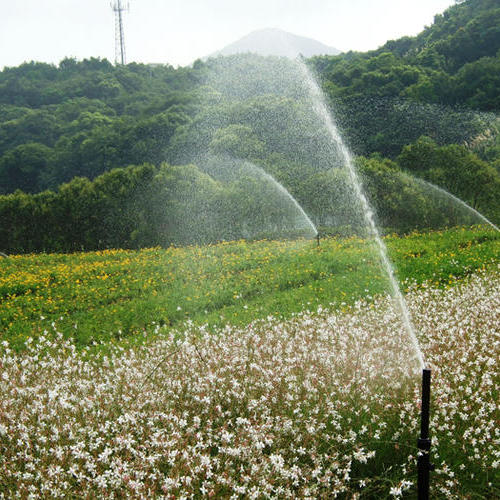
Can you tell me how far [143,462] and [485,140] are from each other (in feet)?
134

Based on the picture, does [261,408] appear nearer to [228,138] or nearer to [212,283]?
[212,283]

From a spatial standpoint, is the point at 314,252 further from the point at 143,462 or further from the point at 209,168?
the point at 209,168

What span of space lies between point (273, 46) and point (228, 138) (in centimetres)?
3710

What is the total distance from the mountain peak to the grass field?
189 ft

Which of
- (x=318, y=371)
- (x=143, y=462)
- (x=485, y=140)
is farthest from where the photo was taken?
(x=485, y=140)

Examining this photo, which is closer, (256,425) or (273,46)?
(256,425)

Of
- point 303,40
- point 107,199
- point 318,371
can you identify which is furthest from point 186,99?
point 318,371

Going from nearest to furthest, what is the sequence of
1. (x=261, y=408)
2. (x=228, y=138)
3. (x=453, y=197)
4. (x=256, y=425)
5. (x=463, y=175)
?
(x=256, y=425), (x=261, y=408), (x=453, y=197), (x=463, y=175), (x=228, y=138)

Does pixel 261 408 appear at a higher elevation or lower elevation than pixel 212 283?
lower

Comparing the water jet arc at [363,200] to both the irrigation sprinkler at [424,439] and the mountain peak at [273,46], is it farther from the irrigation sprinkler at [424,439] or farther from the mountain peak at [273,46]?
the mountain peak at [273,46]

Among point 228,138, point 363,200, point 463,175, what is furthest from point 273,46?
point 463,175

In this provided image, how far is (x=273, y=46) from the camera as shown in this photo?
71.9m

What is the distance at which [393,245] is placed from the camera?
59.2 feet

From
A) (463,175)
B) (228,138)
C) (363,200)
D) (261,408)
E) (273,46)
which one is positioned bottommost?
(261,408)
